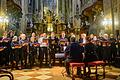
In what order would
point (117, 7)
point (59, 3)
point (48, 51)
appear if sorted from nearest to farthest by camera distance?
1. point (48, 51)
2. point (117, 7)
3. point (59, 3)

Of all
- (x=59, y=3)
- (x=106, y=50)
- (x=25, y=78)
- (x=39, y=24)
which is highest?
(x=59, y=3)

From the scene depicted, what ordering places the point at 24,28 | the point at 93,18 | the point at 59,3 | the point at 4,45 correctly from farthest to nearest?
the point at 59,3 → the point at 24,28 → the point at 93,18 → the point at 4,45

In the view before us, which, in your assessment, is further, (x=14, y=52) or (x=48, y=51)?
(x=48, y=51)

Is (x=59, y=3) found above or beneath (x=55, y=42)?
above

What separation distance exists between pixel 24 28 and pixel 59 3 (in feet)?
23.6

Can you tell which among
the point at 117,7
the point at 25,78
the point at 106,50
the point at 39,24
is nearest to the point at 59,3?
the point at 39,24

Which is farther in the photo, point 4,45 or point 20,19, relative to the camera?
point 20,19

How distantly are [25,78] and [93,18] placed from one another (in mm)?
15107

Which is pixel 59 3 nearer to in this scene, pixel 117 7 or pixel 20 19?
pixel 20 19

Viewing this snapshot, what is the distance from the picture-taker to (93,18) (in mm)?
22062

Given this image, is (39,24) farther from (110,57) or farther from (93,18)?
(110,57)

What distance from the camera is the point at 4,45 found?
30.2 feet

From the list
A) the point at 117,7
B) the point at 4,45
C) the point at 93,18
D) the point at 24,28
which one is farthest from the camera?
the point at 24,28

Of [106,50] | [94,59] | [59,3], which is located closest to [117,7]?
[106,50]
